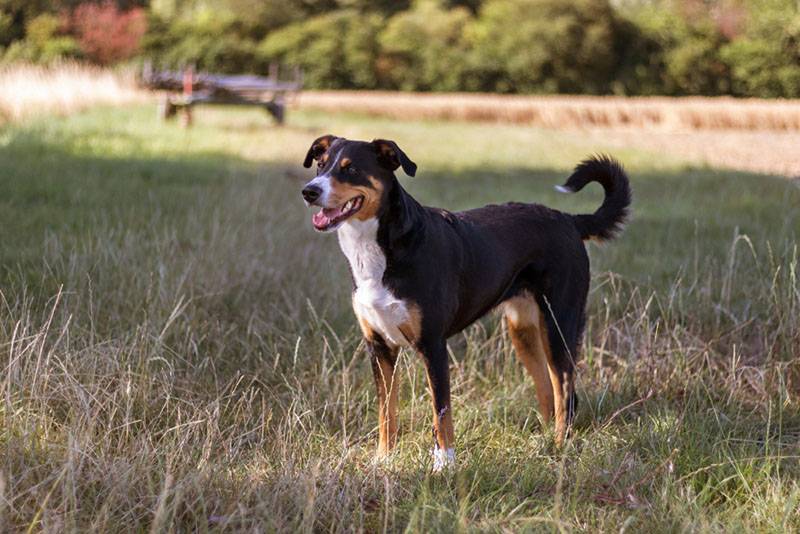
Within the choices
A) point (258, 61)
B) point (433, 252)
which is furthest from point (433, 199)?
point (258, 61)

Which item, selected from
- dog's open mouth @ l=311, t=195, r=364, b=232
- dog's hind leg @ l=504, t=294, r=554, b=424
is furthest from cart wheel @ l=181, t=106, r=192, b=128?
dog's open mouth @ l=311, t=195, r=364, b=232

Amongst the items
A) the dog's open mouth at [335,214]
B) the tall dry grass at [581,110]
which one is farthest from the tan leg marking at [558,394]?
the tall dry grass at [581,110]

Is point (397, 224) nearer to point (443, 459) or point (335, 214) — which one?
point (335, 214)

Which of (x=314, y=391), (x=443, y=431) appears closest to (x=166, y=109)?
(x=314, y=391)

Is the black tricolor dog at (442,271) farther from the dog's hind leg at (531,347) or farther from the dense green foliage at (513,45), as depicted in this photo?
the dense green foliage at (513,45)

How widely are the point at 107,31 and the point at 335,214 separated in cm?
3230

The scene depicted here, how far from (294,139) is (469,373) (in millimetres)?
11766

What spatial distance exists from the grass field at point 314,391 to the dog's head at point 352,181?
0.82m

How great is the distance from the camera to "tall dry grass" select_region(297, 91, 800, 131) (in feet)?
86.0

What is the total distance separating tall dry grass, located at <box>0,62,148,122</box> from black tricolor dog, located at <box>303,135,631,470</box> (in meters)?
11.7

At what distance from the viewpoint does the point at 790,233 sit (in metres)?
7.02

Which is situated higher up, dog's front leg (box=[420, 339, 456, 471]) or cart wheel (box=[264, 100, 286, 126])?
dog's front leg (box=[420, 339, 456, 471])

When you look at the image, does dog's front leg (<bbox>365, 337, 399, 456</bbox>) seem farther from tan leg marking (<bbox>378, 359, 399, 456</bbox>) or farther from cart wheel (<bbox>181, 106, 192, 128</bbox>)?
cart wheel (<bbox>181, 106, 192, 128</bbox>)

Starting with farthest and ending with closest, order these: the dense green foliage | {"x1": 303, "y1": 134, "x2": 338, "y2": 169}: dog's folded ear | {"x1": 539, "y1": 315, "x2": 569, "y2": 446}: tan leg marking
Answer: the dense green foliage, {"x1": 539, "y1": 315, "x2": 569, "y2": 446}: tan leg marking, {"x1": 303, "y1": 134, "x2": 338, "y2": 169}: dog's folded ear
